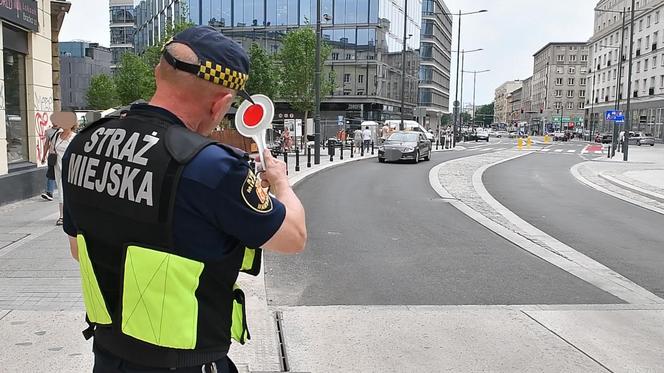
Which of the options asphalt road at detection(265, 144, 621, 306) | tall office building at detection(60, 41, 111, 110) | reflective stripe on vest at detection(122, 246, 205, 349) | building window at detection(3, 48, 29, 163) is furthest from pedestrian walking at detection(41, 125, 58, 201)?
tall office building at detection(60, 41, 111, 110)

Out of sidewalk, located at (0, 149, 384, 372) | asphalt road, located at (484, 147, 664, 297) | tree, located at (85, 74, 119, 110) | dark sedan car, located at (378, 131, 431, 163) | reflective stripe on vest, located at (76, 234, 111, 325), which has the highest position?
tree, located at (85, 74, 119, 110)

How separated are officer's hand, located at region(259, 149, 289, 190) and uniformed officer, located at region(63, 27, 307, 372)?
0.05 meters

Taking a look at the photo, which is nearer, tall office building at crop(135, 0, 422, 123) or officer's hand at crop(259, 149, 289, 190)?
officer's hand at crop(259, 149, 289, 190)

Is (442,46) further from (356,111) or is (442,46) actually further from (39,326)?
(39,326)

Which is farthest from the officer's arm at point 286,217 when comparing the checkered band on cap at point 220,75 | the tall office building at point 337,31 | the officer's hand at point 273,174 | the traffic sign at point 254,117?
the tall office building at point 337,31

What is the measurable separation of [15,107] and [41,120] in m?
0.81

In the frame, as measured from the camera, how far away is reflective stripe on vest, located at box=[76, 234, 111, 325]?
1837 mm

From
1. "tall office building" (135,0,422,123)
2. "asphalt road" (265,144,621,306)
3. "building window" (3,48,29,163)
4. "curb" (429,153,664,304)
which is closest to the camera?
"asphalt road" (265,144,621,306)

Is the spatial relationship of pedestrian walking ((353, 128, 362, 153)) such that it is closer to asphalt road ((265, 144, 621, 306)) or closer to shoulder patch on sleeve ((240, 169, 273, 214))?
asphalt road ((265, 144, 621, 306))

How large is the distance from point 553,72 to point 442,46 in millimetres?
40870

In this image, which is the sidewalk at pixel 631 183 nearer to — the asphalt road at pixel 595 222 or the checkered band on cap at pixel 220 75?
the asphalt road at pixel 595 222

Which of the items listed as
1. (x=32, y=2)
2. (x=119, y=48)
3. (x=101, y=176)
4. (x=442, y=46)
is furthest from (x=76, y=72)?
(x=101, y=176)

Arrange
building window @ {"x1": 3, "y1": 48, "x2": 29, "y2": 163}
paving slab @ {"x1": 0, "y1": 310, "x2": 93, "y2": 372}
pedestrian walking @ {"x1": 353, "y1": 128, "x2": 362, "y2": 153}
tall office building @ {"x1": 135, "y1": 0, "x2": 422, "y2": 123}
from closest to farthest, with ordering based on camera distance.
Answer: paving slab @ {"x1": 0, "y1": 310, "x2": 93, "y2": 372} → building window @ {"x1": 3, "y1": 48, "x2": 29, "y2": 163} → pedestrian walking @ {"x1": 353, "y1": 128, "x2": 362, "y2": 153} → tall office building @ {"x1": 135, "y1": 0, "x2": 422, "y2": 123}

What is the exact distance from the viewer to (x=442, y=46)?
103625 mm
